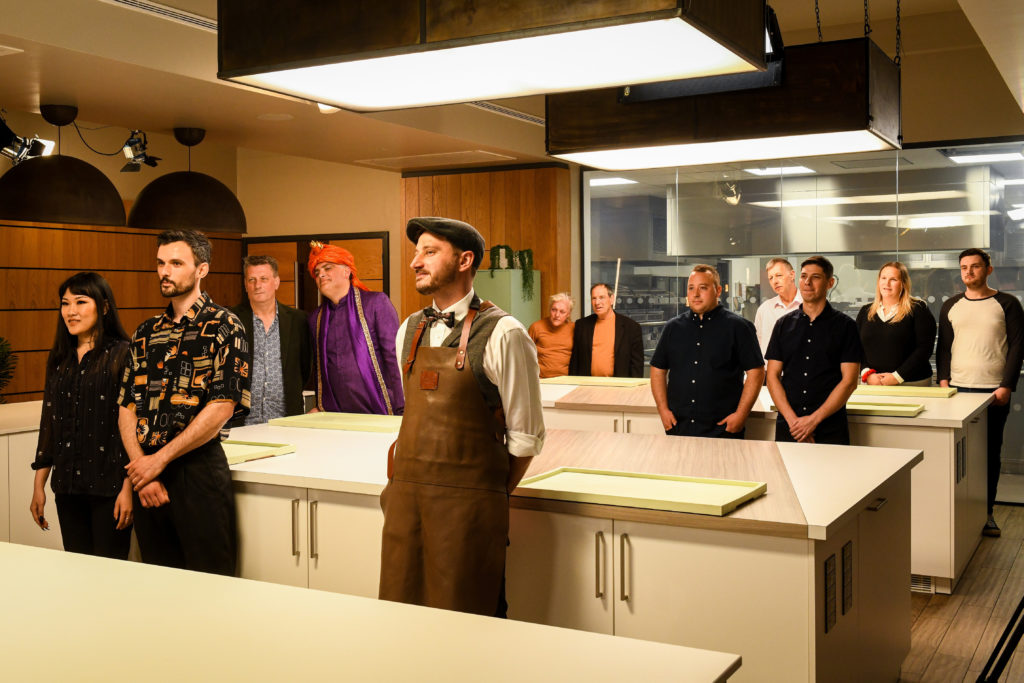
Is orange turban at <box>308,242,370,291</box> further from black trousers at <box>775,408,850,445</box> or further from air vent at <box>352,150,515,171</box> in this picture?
air vent at <box>352,150,515,171</box>

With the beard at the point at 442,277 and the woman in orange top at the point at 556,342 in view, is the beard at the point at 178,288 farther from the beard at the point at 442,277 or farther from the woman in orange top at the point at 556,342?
the woman in orange top at the point at 556,342

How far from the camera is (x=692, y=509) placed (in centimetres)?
251

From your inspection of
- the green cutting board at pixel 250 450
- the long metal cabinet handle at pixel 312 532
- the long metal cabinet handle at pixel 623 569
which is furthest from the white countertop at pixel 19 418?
the long metal cabinet handle at pixel 623 569

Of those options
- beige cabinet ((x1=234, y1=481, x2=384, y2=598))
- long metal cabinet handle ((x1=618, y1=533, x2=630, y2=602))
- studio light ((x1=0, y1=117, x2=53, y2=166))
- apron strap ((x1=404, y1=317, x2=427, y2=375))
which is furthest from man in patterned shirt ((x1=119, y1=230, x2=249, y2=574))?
studio light ((x1=0, y1=117, x2=53, y2=166))

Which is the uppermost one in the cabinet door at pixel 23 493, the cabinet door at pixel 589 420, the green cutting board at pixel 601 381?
the green cutting board at pixel 601 381

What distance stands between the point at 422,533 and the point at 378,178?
7344mm

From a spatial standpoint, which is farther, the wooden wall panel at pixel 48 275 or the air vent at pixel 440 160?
the wooden wall panel at pixel 48 275

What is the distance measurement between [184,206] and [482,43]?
4.02 m

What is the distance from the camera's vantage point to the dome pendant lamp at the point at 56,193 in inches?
191

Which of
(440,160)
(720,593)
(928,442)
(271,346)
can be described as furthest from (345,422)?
(440,160)

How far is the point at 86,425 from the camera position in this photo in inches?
130

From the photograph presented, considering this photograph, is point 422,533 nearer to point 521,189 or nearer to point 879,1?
point 879,1

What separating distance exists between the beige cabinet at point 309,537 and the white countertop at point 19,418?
6.39 ft

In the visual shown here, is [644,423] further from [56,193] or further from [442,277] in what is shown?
[56,193]
